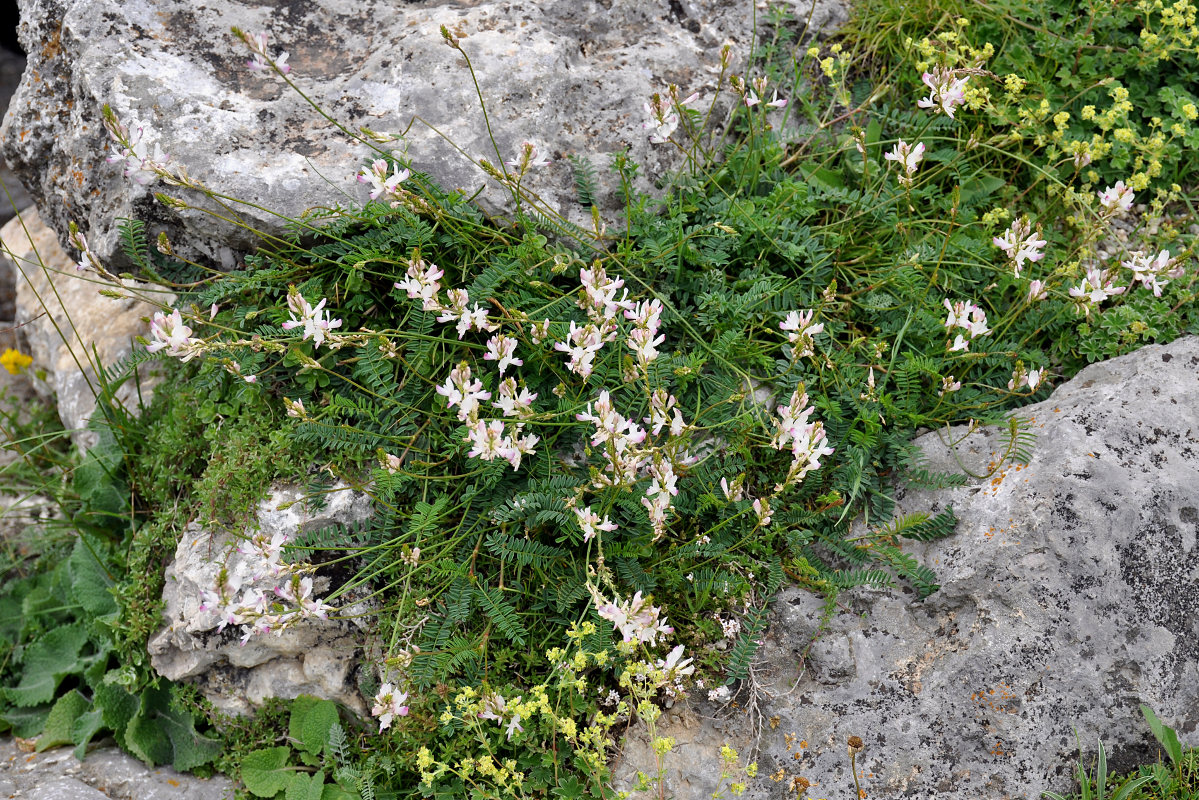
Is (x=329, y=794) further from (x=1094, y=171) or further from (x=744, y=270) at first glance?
(x=1094, y=171)

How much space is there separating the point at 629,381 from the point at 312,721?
1.84 metres

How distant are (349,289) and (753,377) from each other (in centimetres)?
171

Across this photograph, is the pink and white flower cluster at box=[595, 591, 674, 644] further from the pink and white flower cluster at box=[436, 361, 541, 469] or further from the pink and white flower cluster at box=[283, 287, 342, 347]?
the pink and white flower cluster at box=[283, 287, 342, 347]

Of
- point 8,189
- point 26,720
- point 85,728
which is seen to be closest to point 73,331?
point 26,720

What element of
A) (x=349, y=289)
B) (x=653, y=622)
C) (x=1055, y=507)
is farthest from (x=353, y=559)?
(x=1055, y=507)

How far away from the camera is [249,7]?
4.00m

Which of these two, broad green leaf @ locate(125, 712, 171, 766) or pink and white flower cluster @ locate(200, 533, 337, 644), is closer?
pink and white flower cluster @ locate(200, 533, 337, 644)

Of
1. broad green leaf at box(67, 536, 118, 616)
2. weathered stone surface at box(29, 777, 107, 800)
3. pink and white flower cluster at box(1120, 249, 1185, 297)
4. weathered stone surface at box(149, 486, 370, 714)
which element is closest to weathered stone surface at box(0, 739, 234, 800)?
weathered stone surface at box(29, 777, 107, 800)

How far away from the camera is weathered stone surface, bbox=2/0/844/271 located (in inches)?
140

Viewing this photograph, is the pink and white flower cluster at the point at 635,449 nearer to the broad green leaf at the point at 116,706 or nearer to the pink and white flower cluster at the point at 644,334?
the pink and white flower cluster at the point at 644,334

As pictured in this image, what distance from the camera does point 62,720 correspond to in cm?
372

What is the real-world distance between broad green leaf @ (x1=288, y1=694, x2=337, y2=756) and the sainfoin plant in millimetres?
130

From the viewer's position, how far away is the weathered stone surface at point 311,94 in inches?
140

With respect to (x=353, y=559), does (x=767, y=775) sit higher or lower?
lower
